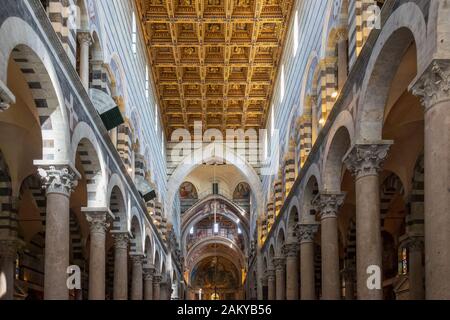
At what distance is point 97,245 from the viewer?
18.9m

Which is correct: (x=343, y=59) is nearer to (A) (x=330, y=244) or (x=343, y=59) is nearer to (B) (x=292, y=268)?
(A) (x=330, y=244)

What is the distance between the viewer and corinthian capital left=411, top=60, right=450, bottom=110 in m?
9.95

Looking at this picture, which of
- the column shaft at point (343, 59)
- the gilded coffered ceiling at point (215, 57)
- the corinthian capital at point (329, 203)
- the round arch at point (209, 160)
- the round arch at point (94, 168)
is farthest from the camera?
the round arch at point (209, 160)

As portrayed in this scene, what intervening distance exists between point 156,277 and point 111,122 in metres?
15.9

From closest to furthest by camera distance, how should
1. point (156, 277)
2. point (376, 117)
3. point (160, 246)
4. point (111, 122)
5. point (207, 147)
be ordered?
point (376, 117), point (111, 122), point (156, 277), point (160, 246), point (207, 147)

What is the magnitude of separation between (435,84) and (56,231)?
7.98 meters

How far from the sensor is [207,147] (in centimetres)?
4172

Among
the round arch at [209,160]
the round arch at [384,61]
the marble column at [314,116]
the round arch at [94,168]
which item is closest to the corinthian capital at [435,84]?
the round arch at [384,61]

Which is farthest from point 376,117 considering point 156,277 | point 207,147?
point 207,147

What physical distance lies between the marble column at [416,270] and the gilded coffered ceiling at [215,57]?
37.7ft

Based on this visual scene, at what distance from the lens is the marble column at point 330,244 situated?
60.6 feet

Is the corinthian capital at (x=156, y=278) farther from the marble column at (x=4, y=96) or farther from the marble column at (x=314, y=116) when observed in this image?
the marble column at (x=4, y=96)

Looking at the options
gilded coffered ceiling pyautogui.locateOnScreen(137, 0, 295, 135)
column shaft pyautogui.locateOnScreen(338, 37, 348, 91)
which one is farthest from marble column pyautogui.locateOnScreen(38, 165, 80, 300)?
gilded coffered ceiling pyautogui.locateOnScreen(137, 0, 295, 135)
